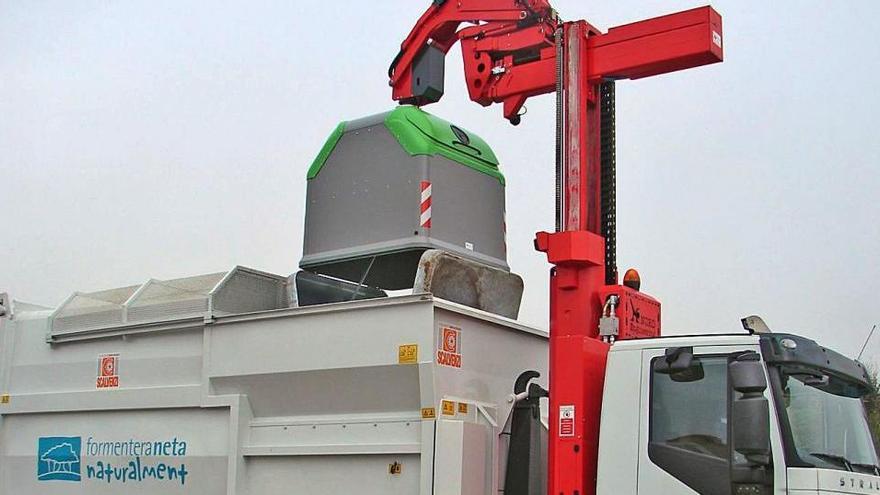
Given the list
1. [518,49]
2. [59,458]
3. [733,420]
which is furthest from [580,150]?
[59,458]

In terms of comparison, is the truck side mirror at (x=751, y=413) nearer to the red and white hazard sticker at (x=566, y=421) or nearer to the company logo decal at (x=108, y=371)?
the red and white hazard sticker at (x=566, y=421)

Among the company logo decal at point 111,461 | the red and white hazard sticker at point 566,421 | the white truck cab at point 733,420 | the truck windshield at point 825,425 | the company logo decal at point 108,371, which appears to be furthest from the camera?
the company logo decal at point 108,371

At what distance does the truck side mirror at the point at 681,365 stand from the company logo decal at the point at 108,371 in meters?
3.86

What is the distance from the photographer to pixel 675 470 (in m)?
5.04

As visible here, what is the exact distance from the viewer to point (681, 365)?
511cm

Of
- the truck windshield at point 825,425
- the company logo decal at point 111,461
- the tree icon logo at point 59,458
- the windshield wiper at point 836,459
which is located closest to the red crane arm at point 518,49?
the truck windshield at point 825,425

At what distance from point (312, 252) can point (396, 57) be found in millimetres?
1562

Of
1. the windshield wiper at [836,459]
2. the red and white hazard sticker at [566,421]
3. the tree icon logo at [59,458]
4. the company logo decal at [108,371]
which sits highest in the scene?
the company logo decal at [108,371]

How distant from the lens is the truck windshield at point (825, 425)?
4863mm

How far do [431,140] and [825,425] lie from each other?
9.83ft

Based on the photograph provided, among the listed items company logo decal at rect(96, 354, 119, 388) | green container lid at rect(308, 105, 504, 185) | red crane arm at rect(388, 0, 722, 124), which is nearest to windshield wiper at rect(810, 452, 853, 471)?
red crane arm at rect(388, 0, 722, 124)

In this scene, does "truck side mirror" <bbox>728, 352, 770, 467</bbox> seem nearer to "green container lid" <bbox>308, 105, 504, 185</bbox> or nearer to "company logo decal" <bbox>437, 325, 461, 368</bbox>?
"company logo decal" <bbox>437, 325, 461, 368</bbox>

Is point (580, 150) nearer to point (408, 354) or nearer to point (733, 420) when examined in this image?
point (408, 354)

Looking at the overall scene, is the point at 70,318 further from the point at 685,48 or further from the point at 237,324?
the point at 685,48
